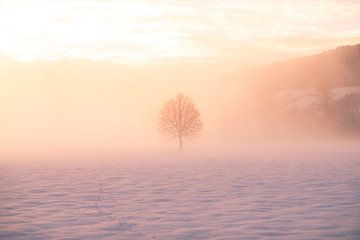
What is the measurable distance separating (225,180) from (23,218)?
640 inches

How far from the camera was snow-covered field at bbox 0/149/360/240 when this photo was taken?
15.9 m

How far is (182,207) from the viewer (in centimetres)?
2064

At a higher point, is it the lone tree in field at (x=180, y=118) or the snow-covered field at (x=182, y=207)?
the lone tree in field at (x=180, y=118)

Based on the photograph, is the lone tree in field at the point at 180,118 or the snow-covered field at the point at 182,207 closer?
the snow-covered field at the point at 182,207

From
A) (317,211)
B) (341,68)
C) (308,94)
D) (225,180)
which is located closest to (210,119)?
(308,94)

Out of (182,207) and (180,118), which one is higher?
(180,118)

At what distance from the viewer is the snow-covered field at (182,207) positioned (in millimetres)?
15922

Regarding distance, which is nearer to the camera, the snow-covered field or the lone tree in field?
the snow-covered field

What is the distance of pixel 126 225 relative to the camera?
17062mm

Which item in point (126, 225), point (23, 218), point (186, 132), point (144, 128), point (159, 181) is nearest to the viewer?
point (126, 225)

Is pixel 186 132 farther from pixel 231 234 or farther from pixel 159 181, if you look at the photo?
pixel 231 234

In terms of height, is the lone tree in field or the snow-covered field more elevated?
the lone tree in field

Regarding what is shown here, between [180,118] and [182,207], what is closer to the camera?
[182,207]

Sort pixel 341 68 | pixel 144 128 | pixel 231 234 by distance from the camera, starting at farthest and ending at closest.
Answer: pixel 341 68 → pixel 144 128 → pixel 231 234
